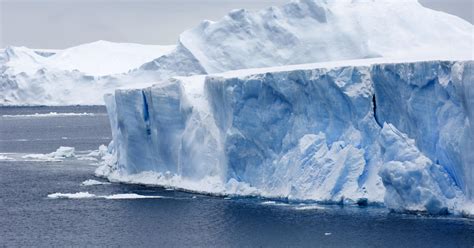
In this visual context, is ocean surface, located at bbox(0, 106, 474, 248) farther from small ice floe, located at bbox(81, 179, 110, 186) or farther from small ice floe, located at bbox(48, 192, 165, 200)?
small ice floe, located at bbox(81, 179, 110, 186)

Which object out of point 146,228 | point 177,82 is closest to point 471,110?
point 146,228

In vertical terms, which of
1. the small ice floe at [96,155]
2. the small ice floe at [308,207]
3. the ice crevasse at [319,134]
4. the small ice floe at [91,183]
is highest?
the ice crevasse at [319,134]

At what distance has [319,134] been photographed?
1137 inches

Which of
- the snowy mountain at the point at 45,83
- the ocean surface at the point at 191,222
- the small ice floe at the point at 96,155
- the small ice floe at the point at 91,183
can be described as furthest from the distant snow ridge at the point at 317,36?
the ocean surface at the point at 191,222

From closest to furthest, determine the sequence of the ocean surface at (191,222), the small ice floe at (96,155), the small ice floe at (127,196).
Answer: the ocean surface at (191,222), the small ice floe at (127,196), the small ice floe at (96,155)

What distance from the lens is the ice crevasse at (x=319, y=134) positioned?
2523 cm

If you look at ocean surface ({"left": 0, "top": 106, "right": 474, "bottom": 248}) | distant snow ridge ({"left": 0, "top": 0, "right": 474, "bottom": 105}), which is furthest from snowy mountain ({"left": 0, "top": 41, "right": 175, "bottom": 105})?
ocean surface ({"left": 0, "top": 106, "right": 474, "bottom": 248})

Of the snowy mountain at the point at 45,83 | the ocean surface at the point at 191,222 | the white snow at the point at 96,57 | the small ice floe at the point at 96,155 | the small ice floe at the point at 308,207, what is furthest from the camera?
the white snow at the point at 96,57

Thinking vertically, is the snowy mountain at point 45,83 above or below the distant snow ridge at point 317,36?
below

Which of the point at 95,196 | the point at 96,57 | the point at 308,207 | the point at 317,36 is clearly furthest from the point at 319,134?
the point at 96,57

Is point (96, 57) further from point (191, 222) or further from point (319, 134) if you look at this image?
point (191, 222)

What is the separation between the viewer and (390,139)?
86.2 ft

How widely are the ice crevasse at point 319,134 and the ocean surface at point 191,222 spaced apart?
714 mm

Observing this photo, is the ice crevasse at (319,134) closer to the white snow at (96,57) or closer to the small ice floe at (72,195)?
the small ice floe at (72,195)
